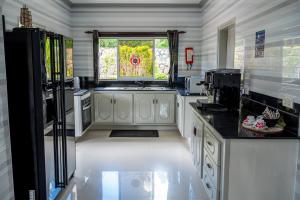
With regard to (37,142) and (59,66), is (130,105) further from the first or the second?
(37,142)

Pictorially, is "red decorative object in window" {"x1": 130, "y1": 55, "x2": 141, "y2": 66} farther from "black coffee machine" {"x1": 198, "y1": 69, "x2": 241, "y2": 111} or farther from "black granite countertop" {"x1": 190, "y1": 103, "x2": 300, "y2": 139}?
"black granite countertop" {"x1": 190, "y1": 103, "x2": 300, "y2": 139}

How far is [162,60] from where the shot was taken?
605 centimetres

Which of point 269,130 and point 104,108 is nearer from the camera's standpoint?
point 269,130

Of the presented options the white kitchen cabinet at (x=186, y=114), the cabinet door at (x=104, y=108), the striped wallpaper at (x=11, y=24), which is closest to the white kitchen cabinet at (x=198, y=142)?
the white kitchen cabinet at (x=186, y=114)

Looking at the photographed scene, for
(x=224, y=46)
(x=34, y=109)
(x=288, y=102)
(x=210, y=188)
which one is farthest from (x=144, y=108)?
(x=288, y=102)

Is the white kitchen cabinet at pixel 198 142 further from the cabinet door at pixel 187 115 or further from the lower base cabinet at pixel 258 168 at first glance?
the cabinet door at pixel 187 115

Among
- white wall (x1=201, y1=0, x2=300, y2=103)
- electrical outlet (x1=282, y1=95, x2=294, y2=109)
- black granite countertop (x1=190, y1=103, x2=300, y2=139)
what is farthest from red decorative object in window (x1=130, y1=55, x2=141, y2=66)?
electrical outlet (x1=282, y1=95, x2=294, y2=109)

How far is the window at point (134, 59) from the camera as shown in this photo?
597cm

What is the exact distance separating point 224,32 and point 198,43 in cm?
151

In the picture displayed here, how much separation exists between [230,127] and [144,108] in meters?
3.35

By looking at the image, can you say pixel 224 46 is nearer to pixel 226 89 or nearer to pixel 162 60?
pixel 226 89

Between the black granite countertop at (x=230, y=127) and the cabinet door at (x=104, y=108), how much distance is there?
9.17 feet

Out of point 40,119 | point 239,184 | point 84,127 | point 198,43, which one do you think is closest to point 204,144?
point 239,184

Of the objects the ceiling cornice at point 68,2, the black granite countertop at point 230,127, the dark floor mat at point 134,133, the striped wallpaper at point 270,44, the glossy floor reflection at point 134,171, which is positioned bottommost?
the glossy floor reflection at point 134,171
